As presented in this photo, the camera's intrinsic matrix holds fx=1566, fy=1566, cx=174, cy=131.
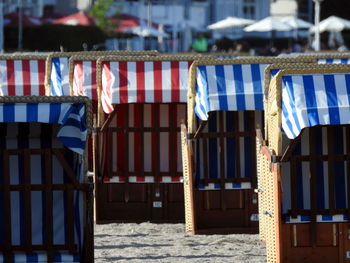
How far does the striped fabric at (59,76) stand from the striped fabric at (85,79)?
0.92m

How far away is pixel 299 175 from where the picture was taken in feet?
37.1

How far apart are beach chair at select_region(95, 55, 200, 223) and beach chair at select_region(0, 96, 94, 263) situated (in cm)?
484

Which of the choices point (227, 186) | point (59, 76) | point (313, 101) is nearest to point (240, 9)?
point (59, 76)

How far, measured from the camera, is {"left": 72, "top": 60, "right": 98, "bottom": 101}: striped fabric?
51.6ft

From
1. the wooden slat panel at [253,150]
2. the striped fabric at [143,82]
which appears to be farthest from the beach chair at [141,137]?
the wooden slat panel at [253,150]

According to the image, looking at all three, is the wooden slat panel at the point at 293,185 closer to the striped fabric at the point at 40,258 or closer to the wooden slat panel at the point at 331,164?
the wooden slat panel at the point at 331,164

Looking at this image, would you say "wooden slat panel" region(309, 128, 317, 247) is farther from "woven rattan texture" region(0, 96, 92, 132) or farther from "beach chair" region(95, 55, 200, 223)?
"beach chair" region(95, 55, 200, 223)

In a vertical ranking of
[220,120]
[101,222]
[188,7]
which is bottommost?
[101,222]

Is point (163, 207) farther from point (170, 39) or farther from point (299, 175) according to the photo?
point (170, 39)

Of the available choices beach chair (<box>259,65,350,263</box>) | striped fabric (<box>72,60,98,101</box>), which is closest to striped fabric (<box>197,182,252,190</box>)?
striped fabric (<box>72,60,98,101</box>)

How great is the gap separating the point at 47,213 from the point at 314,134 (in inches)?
87.0

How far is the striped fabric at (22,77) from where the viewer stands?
59.4 feet

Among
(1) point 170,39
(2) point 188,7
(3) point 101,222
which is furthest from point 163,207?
(2) point 188,7

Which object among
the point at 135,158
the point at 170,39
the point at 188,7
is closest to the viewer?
the point at 135,158
